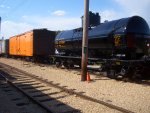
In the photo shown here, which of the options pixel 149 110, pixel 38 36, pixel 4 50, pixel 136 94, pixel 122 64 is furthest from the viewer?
pixel 4 50

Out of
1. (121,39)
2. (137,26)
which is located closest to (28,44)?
(121,39)

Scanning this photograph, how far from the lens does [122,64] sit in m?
14.5

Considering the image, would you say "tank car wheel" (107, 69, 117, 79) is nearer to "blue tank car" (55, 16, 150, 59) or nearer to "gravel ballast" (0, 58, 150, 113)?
"blue tank car" (55, 16, 150, 59)

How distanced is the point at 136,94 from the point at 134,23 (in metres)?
5.08

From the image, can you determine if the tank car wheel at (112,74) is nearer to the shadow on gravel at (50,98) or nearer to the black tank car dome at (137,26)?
the black tank car dome at (137,26)

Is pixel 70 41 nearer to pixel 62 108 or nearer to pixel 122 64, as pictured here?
pixel 122 64

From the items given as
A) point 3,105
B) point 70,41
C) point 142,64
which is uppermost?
point 70,41

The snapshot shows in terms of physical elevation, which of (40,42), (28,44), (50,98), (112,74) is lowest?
(50,98)

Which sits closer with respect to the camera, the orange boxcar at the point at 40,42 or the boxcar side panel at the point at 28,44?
the orange boxcar at the point at 40,42

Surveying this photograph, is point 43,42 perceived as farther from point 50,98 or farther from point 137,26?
point 50,98

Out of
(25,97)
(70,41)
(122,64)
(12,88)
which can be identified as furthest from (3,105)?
(70,41)

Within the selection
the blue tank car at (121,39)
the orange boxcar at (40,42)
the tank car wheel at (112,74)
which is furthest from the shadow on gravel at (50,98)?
the orange boxcar at (40,42)

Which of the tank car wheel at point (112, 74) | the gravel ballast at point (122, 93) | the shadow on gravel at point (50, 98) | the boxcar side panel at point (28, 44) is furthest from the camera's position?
the boxcar side panel at point (28, 44)

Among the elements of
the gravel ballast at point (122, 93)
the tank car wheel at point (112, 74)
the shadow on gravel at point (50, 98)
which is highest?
the tank car wheel at point (112, 74)
